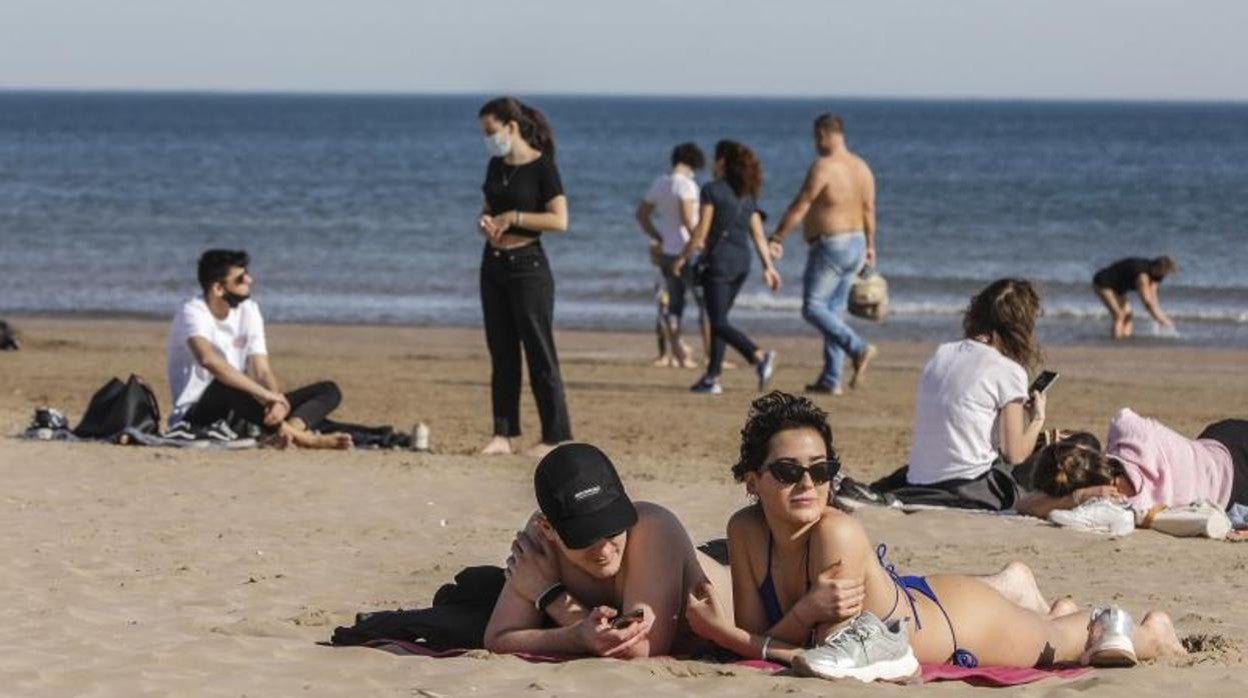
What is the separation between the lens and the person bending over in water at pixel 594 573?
5.59 meters

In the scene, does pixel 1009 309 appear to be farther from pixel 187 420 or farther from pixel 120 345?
pixel 120 345

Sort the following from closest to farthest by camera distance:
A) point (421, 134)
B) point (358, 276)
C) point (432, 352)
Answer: point (432, 352), point (358, 276), point (421, 134)

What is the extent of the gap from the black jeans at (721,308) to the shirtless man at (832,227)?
14.7 inches

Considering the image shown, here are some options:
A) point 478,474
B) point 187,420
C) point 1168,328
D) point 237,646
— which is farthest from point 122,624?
point 1168,328

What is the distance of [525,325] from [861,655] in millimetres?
5057

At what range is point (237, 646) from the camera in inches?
250

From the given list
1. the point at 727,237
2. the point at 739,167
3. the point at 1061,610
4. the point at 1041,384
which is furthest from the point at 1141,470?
the point at 739,167

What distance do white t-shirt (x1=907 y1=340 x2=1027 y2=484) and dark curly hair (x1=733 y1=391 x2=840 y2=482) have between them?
9.68 feet

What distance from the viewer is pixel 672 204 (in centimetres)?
1516

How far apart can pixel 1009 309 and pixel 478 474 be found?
2.84 m

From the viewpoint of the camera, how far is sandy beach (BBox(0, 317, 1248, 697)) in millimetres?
5883

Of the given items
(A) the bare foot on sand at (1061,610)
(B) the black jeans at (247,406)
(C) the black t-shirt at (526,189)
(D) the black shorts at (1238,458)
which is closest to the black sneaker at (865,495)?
(D) the black shorts at (1238,458)

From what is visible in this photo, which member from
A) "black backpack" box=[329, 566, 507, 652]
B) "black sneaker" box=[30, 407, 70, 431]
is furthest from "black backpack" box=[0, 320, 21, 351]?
"black backpack" box=[329, 566, 507, 652]

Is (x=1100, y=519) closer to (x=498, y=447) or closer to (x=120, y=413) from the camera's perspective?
(x=498, y=447)
